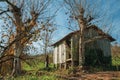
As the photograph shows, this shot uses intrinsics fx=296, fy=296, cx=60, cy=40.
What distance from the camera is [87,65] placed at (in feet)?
91.7

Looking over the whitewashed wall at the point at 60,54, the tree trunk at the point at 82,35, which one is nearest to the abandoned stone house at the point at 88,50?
the whitewashed wall at the point at 60,54

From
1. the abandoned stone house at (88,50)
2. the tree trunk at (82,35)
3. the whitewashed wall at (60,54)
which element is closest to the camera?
the tree trunk at (82,35)

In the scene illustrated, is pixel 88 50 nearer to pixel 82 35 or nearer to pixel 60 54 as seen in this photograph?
pixel 82 35

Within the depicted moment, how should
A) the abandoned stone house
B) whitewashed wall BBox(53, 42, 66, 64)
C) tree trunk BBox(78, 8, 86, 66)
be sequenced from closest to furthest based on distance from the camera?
tree trunk BBox(78, 8, 86, 66) < the abandoned stone house < whitewashed wall BBox(53, 42, 66, 64)

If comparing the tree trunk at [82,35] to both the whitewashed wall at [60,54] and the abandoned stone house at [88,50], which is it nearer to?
the abandoned stone house at [88,50]

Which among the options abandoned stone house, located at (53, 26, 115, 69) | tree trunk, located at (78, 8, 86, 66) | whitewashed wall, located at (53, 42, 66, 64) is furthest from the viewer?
whitewashed wall, located at (53, 42, 66, 64)

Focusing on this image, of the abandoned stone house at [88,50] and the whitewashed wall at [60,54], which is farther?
the whitewashed wall at [60,54]

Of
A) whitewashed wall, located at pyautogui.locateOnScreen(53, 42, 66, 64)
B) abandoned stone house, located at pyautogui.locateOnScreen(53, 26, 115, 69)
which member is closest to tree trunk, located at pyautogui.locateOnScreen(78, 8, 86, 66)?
abandoned stone house, located at pyautogui.locateOnScreen(53, 26, 115, 69)

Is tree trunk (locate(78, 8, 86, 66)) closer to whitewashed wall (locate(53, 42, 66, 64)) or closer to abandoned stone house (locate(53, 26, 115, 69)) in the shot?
abandoned stone house (locate(53, 26, 115, 69))

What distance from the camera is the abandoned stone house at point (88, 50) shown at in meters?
29.4

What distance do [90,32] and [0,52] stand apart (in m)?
25.6

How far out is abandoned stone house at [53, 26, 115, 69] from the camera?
29438 millimetres

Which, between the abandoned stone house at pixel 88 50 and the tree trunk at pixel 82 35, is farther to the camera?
the abandoned stone house at pixel 88 50

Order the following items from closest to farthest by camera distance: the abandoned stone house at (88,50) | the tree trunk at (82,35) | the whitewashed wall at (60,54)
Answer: the tree trunk at (82,35) → the abandoned stone house at (88,50) → the whitewashed wall at (60,54)
